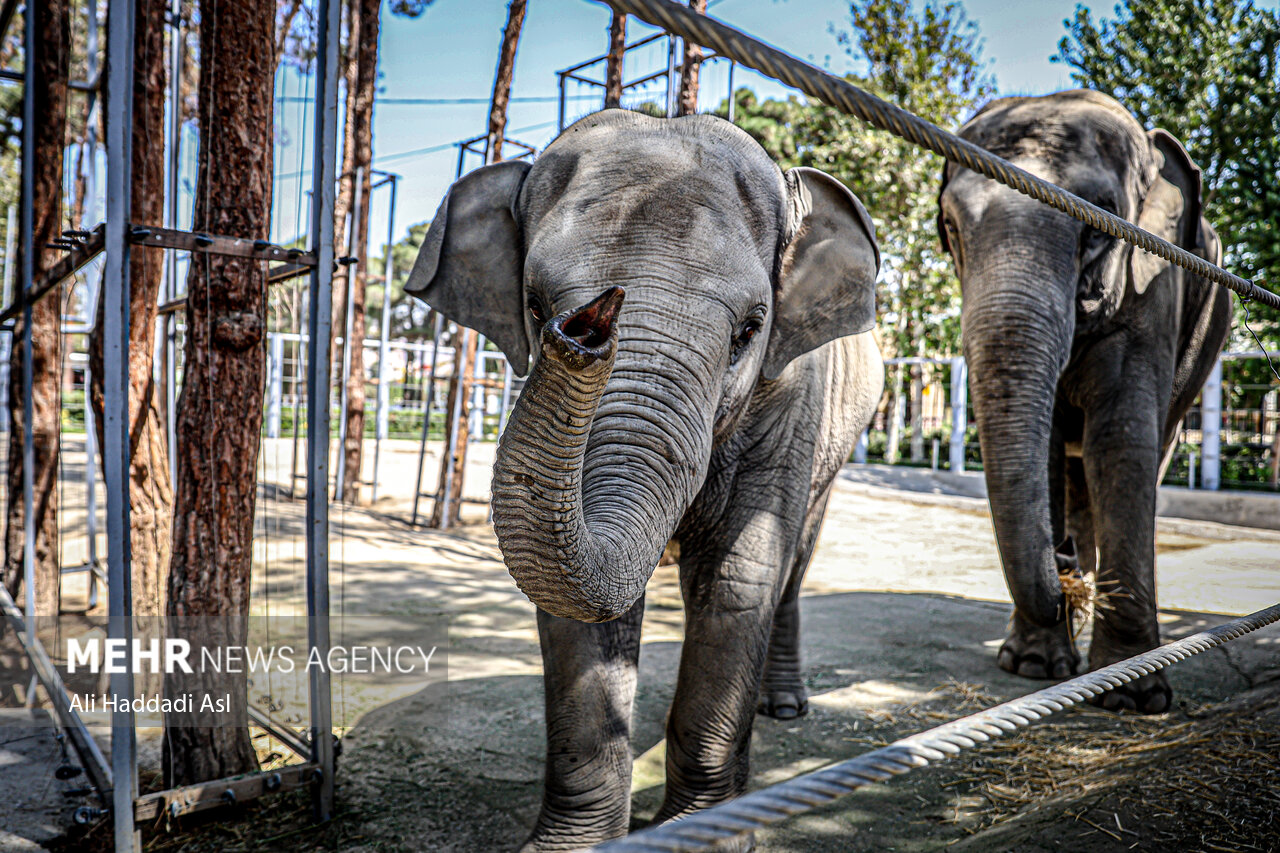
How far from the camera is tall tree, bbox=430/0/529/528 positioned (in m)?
9.22

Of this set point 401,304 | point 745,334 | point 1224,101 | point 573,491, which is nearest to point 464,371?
point 745,334

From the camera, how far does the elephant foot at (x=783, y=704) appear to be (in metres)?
4.31

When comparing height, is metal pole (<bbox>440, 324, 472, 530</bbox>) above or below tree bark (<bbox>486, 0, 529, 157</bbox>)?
below

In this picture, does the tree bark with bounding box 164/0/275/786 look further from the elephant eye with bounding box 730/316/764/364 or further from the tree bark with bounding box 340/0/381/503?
the tree bark with bounding box 340/0/381/503

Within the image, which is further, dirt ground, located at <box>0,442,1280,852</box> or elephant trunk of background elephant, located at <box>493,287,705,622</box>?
dirt ground, located at <box>0,442,1280,852</box>

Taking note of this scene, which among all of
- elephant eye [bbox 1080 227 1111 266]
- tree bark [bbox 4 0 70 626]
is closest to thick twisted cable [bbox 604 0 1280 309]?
elephant eye [bbox 1080 227 1111 266]

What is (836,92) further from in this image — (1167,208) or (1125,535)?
(1167,208)

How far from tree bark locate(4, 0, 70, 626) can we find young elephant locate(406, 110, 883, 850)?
3567mm

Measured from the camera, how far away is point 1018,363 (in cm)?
401

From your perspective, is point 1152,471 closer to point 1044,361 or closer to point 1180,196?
point 1044,361

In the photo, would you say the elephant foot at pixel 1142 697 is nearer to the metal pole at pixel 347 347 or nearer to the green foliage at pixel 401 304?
the metal pole at pixel 347 347

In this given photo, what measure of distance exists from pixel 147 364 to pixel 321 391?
163 cm

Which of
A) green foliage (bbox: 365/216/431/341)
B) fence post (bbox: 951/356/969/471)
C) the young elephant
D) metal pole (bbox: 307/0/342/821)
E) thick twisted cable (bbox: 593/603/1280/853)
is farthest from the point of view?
green foliage (bbox: 365/216/431/341)

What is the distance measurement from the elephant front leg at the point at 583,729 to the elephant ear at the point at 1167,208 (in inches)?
131
